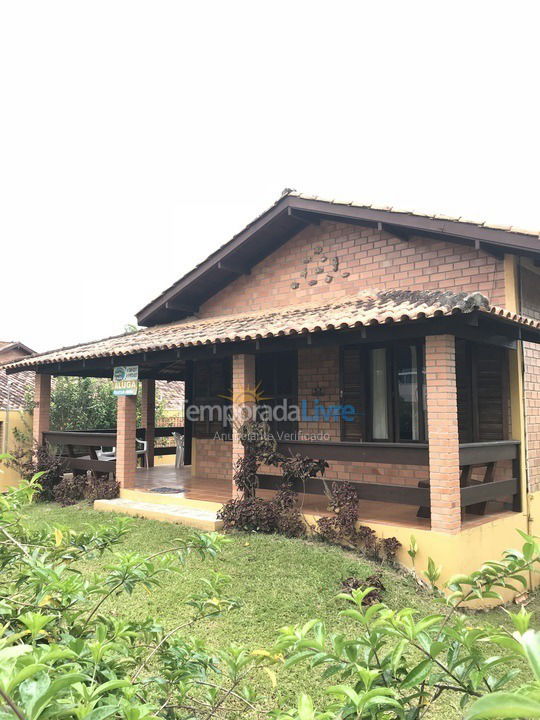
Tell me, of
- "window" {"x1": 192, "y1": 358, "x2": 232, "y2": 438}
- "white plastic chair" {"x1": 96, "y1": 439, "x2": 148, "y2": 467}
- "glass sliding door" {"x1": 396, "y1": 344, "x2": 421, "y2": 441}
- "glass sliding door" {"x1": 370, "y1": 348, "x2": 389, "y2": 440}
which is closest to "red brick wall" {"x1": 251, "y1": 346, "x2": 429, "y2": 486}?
"glass sliding door" {"x1": 370, "y1": 348, "x2": 389, "y2": 440}

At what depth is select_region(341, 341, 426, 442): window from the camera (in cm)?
870

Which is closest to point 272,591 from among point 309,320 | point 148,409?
point 309,320

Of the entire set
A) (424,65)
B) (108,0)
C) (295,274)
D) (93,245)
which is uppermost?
(93,245)

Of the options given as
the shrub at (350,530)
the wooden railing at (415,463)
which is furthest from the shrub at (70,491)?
the shrub at (350,530)

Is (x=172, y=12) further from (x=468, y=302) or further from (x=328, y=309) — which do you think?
(x=468, y=302)

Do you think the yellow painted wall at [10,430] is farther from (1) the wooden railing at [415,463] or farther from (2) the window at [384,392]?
(2) the window at [384,392]

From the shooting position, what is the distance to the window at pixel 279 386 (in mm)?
10711

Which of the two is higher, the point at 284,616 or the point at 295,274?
the point at 295,274

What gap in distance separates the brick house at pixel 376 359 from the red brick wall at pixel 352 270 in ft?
0.09

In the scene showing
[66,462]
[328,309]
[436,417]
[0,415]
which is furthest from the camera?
[0,415]

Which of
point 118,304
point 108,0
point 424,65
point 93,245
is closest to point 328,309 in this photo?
point 108,0

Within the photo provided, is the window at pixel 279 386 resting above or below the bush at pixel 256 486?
above

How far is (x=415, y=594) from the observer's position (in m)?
6.16

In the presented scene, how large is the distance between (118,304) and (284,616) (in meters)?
84.6
